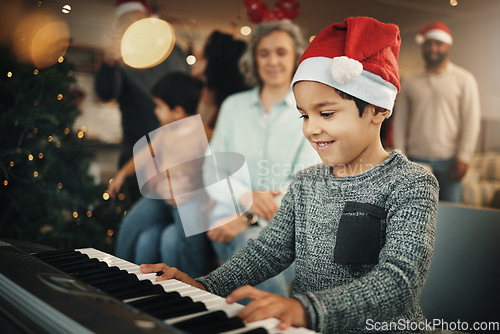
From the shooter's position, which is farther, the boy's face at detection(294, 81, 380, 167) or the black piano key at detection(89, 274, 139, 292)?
A: the boy's face at detection(294, 81, 380, 167)

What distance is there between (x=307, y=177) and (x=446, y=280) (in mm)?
589

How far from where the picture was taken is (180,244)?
9.04 feet

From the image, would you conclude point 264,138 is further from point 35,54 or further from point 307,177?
point 35,54

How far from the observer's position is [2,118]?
2812 millimetres

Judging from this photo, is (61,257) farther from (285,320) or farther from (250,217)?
(250,217)

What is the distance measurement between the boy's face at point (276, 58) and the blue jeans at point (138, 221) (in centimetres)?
108

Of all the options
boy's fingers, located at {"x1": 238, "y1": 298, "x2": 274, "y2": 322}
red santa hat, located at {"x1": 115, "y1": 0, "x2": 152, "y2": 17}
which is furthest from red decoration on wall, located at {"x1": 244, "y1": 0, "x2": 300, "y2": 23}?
boy's fingers, located at {"x1": 238, "y1": 298, "x2": 274, "y2": 322}

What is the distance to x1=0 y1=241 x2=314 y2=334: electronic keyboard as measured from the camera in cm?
70

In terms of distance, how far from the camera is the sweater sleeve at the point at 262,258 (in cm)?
123

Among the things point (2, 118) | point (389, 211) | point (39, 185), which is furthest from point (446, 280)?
point (2, 118)

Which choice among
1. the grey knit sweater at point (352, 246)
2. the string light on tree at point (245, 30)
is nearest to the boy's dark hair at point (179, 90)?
the string light on tree at point (245, 30)

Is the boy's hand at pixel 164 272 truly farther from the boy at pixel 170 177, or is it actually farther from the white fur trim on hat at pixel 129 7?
the white fur trim on hat at pixel 129 7

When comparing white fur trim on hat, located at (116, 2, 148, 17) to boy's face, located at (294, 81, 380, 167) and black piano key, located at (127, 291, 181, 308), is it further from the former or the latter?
black piano key, located at (127, 291, 181, 308)

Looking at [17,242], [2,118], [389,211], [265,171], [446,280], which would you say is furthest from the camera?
[2,118]
